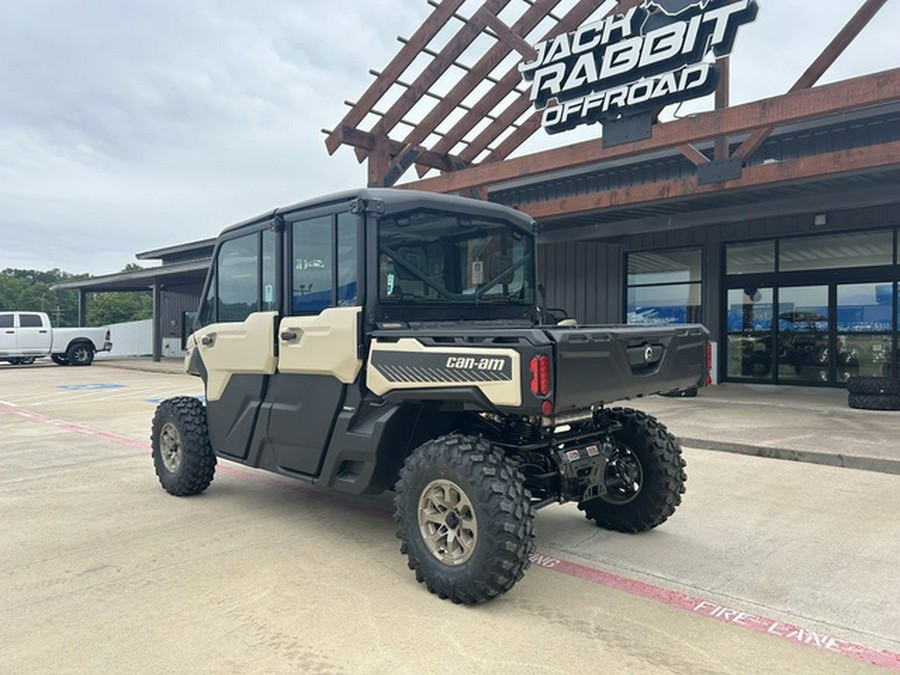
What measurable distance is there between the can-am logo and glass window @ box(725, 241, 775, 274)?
20.3 feet

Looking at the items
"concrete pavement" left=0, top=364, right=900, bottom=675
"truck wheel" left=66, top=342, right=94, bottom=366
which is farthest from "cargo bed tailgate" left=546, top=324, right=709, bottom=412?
"truck wheel" left=66, top=342, right=94, bottom=366

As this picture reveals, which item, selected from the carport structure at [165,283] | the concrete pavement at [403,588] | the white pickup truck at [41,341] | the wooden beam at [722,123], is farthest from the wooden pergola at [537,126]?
the white pickup truck at [41,341]

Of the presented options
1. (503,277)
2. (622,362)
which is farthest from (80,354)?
(622,362)

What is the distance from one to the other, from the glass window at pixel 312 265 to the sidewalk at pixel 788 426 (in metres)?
5.37

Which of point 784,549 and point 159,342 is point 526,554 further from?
point 159,342

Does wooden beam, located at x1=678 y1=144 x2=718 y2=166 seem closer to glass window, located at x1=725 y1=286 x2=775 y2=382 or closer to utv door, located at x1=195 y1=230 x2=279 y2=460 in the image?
glass window, located at x1=725 y1=286 x2=775 y2=382

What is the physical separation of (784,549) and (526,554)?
204 cm

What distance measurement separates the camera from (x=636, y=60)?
9.79m

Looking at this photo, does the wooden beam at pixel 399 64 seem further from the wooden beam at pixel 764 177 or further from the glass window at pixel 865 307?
the glass window at pixel 865 307

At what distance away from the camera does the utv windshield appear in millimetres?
4277

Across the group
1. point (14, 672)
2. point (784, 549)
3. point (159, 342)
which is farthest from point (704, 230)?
point (159, 342)

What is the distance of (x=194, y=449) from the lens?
5543 mm

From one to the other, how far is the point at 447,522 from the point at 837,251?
1276cm

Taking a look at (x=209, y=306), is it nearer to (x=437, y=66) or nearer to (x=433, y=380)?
(x=433, y=380)
